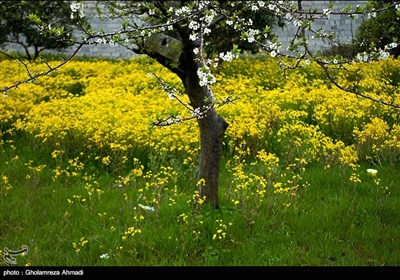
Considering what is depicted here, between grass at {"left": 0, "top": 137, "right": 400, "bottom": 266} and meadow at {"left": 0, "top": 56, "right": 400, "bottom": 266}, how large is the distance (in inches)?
0.5

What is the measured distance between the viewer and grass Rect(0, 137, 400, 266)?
13.0 feet

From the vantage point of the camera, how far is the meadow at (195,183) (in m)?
4.08

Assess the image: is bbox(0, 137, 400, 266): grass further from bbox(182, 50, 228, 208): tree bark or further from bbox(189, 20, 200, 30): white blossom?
bbox(189, 20, 200, 30): white blossom

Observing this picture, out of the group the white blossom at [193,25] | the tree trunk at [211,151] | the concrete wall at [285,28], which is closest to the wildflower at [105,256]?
the tree trunk at [211,151]

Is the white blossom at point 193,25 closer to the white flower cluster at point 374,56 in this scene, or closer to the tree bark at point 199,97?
the tree bark at point 199,97

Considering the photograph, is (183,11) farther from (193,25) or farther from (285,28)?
(285,28)

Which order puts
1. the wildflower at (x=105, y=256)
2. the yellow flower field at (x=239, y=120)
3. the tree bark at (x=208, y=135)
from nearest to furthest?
the wildflower at (x=105, y=256), the tree bark at (x=208, y=135), the yellow flower field at (x=239, y=120)

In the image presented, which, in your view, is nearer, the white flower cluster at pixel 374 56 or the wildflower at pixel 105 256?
the white flower cluster at pixel 374 56

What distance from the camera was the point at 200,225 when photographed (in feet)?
14.2

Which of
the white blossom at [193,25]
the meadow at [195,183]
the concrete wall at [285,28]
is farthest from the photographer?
the concrete wall at [285,28]

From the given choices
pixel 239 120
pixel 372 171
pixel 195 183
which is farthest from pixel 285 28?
pixel 195 183

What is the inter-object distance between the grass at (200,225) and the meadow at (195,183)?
0.01 m

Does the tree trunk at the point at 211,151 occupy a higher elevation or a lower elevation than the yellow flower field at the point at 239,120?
lower

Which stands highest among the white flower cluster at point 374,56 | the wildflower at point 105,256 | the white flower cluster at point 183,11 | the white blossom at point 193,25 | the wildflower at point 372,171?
the white flower cluster at point 183,11
